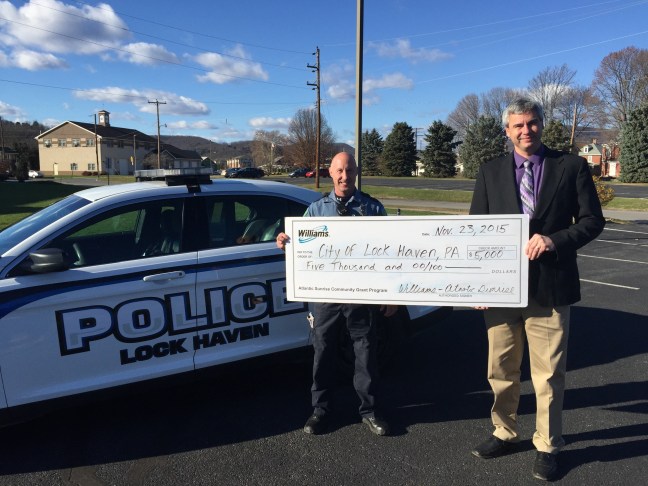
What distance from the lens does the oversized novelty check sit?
2859mm

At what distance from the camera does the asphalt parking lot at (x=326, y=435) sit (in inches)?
114

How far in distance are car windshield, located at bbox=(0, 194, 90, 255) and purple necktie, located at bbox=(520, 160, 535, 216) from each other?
2825 millimetres

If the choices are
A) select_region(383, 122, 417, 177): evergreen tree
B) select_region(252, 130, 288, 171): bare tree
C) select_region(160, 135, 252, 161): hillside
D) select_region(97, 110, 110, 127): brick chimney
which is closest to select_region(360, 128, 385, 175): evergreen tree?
select_region(383, 122, 417, 177): evergreen tree

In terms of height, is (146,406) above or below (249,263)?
below

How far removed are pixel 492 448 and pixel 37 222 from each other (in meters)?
3.37

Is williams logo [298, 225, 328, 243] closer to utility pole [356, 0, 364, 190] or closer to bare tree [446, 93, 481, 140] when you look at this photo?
utility pole [356, 0, 364, 190]

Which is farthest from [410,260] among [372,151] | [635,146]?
[372,151]

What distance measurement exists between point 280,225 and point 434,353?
209 cm

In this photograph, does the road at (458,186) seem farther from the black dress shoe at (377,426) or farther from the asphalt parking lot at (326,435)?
the black dress shoe at (377,426)

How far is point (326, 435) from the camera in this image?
335 cm

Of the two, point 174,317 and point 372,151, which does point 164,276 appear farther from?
point 372,151

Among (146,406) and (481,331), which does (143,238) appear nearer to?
(146,406)

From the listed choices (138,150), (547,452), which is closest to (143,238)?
(547,452)

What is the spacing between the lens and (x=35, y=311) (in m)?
2.91
